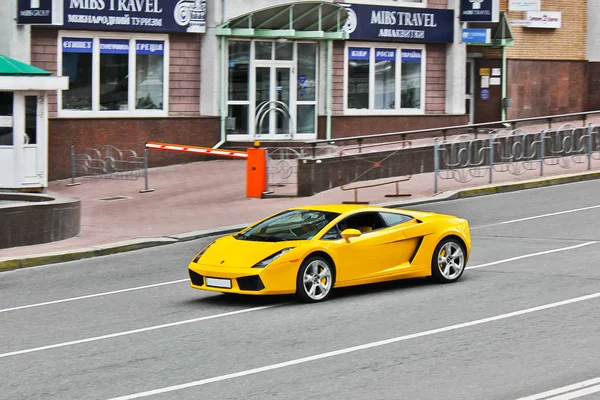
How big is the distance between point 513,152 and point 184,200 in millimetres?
8325

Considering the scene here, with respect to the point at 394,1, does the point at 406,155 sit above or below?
below

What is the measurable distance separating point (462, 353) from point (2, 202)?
1279 centimetres

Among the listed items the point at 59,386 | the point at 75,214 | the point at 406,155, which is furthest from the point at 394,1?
the point at 59,386

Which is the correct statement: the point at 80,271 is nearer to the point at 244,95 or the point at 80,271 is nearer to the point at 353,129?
the point at 244,95

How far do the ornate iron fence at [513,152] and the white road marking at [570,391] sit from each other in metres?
16.2

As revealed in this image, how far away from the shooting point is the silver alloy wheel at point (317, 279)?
13.3m

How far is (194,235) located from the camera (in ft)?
66.8

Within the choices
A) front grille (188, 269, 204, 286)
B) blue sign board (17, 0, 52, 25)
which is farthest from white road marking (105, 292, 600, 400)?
blue sign board (17, 0, 52, 25)

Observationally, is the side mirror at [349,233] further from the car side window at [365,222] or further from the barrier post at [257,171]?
the barrier post at [257,171]

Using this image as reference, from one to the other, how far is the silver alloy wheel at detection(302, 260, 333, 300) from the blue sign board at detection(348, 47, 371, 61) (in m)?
21.7

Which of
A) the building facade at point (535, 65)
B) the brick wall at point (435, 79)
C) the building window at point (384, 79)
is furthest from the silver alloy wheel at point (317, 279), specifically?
the building facade at point (535, 65)

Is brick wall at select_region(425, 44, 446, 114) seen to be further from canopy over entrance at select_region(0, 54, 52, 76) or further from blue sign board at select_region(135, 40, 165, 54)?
canopy over entrance at select_region(0, 54, 52, 76)

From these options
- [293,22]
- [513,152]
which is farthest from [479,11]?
[513,152]

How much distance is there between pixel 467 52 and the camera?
3825 cm
